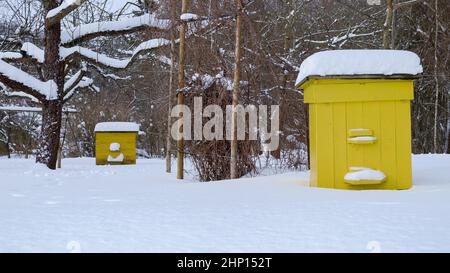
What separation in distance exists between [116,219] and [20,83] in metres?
8.72

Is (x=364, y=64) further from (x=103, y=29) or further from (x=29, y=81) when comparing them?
(x=29, y=81)

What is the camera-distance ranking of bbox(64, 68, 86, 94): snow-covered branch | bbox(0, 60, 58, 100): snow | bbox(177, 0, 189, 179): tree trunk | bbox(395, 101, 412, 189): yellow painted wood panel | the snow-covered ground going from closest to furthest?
the snow-covered ground → bbox(395, 101, 412, 189): yellow painted wood panel → bbox(177, 0, 189, 179): tree trunk → bbox(0, 60, 58, 100): snow → bbox(64, 68, 86, 94): snow-covered branch

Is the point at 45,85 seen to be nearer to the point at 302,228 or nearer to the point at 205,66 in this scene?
the point at 205,66

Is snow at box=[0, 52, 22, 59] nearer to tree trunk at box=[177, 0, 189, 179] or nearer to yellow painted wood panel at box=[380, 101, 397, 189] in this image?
tree trunk at box=[177, 0, 189, 179]

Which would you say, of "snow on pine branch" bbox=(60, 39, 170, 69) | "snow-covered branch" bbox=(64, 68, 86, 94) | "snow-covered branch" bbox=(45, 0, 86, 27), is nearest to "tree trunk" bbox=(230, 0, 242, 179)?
"snow on pine branch" bbox=(60, 39, 170, 69)

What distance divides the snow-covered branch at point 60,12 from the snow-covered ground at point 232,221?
6.76m

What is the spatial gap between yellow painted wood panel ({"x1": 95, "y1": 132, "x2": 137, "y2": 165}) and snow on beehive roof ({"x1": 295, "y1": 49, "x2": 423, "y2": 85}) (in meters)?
12.2

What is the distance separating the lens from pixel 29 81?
10.7 m

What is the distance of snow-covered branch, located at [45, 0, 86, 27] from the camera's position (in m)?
10.3

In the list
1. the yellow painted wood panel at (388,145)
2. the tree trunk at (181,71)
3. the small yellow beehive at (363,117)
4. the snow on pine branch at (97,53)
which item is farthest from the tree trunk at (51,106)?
the yellow painted wood panel at (388,145)

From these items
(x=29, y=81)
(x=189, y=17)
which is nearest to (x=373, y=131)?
(x=189, y=17)

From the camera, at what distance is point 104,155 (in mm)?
16078

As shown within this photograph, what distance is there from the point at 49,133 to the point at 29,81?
1.36 m
